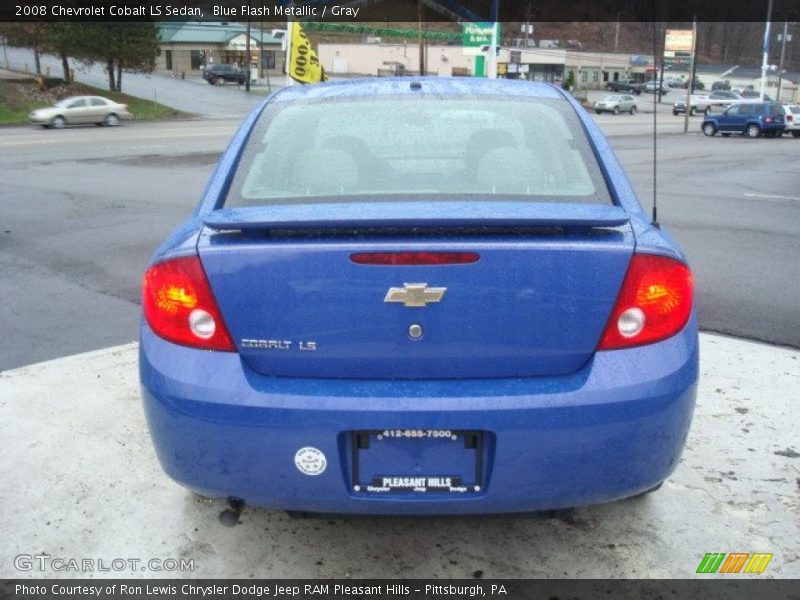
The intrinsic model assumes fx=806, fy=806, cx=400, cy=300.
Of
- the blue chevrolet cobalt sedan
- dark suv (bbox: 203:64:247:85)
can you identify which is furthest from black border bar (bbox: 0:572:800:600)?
dark suv (bbox: 203:64:247:85)

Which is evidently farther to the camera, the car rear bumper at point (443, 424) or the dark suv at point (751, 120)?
the dark suv at point (751, 120)

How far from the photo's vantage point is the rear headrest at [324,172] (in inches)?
111

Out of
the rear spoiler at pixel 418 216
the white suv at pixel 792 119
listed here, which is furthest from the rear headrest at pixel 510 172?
the white suv at pixel 792 119

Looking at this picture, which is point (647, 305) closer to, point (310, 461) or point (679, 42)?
point (310, 461)

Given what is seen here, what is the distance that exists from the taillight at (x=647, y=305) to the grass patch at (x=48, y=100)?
3941cm

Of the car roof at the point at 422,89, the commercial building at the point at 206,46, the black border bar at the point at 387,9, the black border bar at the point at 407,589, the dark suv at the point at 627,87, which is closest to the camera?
the black border bar at the point at 407,589

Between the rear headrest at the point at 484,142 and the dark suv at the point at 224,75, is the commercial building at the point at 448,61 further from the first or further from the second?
the rear headrest at the point at 484,142

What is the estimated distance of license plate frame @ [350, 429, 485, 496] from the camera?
2350 mm

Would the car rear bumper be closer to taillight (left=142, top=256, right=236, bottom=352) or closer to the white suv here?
taillight (left=142, top=256, right=236, bottom=352)

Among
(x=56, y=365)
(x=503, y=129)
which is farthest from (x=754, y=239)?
(x=56, y=365)

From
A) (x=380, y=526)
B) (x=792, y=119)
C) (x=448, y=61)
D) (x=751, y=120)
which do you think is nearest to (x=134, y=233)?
(x=380, y=526)

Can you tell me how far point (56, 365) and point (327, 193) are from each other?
279cm

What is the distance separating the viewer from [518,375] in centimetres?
239

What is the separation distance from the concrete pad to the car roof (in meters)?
1.74
